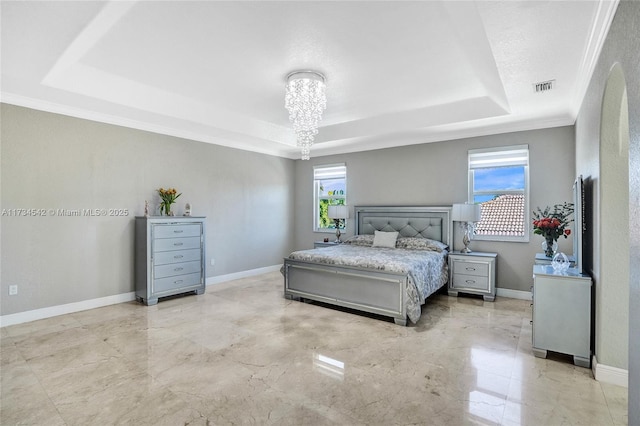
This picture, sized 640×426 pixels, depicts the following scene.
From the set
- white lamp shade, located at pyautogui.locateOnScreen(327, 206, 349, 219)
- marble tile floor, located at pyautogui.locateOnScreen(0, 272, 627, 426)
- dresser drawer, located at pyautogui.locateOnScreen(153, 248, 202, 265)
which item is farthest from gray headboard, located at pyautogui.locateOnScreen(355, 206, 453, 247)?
dresser drawer, located at pyautogui.locateOnScreen(153, 248, 202, 265)

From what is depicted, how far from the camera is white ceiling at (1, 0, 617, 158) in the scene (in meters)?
2.30

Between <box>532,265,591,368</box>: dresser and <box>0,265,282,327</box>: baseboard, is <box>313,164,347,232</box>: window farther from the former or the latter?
<box>532,265,591,368</box>: dresser

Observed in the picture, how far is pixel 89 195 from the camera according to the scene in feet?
14.2

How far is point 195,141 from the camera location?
5.55m

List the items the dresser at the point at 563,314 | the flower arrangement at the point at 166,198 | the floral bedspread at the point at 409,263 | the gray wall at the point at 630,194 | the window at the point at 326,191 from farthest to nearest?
the window at the point at 326,191, the flower arrangement at the point at 166,198, the floral bedspread at the point at 409,263, the dresser at the point at 563,314, the gray wall at the point at 630,194

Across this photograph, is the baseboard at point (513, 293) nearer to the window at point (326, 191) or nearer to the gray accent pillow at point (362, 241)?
the gray accent pillow at point (362, 241)

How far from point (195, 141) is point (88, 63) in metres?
2.28

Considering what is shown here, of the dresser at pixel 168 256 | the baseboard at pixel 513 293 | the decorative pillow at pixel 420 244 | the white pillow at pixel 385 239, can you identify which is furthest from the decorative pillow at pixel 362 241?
the dresser at pixel 168 256

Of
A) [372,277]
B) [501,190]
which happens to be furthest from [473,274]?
[372,277]

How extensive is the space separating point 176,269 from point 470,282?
4.37 m

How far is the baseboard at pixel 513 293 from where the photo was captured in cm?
472

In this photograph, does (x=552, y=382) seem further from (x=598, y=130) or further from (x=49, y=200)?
(x=49, y=200)

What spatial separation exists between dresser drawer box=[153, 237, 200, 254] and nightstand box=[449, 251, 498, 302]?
3965 mm

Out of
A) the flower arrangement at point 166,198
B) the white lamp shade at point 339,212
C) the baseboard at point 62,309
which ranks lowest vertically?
the baseboard at point 62,309
